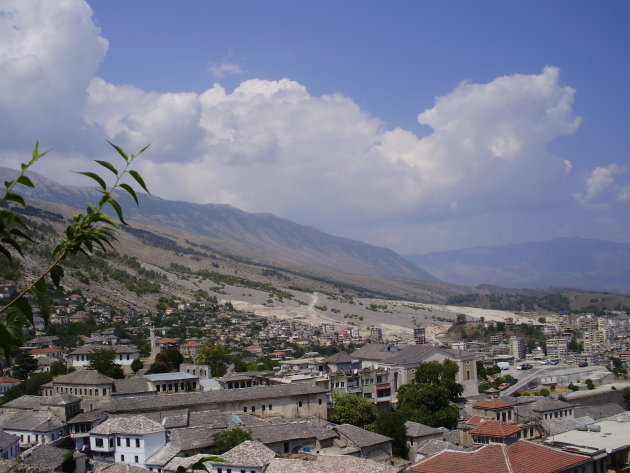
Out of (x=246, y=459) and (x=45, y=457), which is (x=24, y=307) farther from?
(x=45, y=457)

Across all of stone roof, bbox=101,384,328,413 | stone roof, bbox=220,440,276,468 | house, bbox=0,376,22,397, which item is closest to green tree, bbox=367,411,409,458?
stone roof, bbox=101,384,328,413

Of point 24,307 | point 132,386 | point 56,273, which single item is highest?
point 56,273

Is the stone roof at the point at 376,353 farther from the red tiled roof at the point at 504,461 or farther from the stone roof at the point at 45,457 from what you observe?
the stone roof at the point at 45,457

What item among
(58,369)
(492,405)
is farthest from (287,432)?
(58,369)

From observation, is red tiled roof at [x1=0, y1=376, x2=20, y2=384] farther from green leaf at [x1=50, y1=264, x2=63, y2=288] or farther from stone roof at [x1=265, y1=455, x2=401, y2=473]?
green leaf at [x1=50, y1=264, x2=63, y2=288]

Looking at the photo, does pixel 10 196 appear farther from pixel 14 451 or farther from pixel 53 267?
pixel 14 451

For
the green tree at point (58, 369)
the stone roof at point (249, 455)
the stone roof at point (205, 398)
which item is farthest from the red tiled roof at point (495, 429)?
the green tree at point (58, 369)

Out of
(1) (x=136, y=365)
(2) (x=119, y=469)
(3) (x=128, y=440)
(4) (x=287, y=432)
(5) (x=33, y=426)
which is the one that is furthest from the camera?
(1) (x=136, y=365)
